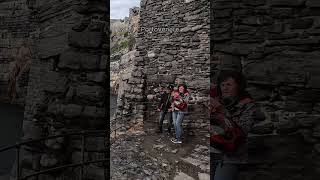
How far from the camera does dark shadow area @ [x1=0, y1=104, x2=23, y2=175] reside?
437 cm

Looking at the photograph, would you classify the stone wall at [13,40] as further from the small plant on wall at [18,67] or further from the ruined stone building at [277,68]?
the ruined stone building at [277,68]

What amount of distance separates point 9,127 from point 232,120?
304 centimetres

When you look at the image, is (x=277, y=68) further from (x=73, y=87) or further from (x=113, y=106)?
(x=113, y=106)

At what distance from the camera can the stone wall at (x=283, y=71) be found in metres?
2.71

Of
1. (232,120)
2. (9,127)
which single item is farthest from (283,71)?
(9,127)

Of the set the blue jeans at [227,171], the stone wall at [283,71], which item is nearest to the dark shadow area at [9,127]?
the blue jeans at [227,171]

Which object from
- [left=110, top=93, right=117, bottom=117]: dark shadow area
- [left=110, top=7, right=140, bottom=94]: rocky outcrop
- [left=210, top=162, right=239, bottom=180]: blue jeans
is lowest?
[left=110, top=93, right=117, bottom=117]: dark shadow area

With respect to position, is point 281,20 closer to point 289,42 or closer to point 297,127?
point 289,42

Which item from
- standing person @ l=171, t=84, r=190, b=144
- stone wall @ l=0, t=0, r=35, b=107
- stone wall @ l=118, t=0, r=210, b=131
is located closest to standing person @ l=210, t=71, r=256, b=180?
stone wall @ l=0, t=0, r=35, b=107

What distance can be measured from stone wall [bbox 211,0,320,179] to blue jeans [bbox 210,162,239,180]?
0.48 feet

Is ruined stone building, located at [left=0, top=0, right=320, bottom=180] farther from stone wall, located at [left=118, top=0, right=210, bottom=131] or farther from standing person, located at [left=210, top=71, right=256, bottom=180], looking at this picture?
stone wall, located at [left=118, top=0, right=210, bottom=131]

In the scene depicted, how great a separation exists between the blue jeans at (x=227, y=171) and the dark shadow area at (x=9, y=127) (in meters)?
2.62

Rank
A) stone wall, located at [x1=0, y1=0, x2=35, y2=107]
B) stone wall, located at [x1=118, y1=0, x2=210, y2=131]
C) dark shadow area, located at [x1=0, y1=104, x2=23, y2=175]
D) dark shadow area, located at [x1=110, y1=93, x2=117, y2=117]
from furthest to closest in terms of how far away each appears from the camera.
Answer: dark shadow area, located at [x1=110, y1=93, x2=117, y2=117] → stone wall, located at [x1=118, y1=0, x2=210, y2=131] → stone wall, located at [x1=0, y1=0, x2=35, y2=107] → dark shadow area, located at [x1=0, y1=104, x2=23, y2=175]

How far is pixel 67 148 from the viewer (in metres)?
3.06
